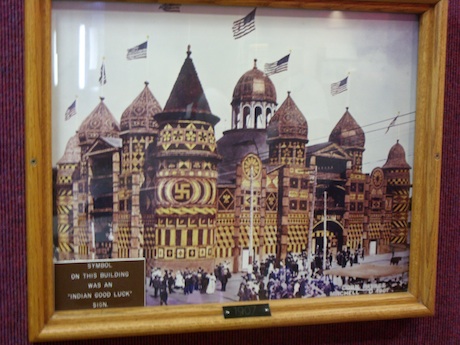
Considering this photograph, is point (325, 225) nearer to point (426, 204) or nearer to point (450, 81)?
point (426, 204)

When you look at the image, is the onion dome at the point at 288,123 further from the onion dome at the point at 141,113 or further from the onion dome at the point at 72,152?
the onion dome at the point at 72,152

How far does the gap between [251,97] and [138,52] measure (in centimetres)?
17

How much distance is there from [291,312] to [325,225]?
136mm

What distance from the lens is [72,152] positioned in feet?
1.93

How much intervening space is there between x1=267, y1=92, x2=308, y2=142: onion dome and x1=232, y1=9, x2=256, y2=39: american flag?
106mm

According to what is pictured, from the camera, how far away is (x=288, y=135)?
633 millimetres

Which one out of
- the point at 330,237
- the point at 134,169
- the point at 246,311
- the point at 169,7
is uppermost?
the point at 169,7

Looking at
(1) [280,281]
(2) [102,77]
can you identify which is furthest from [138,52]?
(1) [280,281]

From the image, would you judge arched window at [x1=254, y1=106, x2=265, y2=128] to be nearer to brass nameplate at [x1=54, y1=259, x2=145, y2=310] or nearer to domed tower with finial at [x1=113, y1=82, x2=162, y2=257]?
domed tower with finial at [x1=113, y1=82, x2=162, y2=257]

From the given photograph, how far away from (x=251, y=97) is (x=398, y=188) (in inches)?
10.5

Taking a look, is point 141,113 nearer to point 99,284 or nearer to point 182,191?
point 182,191

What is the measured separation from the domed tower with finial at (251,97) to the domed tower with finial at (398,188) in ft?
0.67

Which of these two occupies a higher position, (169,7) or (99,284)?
(169,7)

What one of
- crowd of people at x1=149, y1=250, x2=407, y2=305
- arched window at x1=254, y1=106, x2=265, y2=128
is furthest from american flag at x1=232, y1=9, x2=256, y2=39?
crowd of people at x1=149, y1=250, x2=407, y2=305
